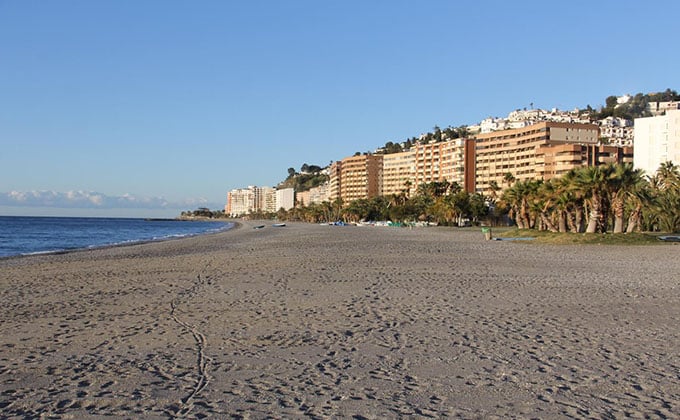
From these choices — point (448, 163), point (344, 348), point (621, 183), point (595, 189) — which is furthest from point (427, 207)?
point (344, 348)

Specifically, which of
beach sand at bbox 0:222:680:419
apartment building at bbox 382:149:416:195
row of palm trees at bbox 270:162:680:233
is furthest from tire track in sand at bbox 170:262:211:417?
apartment building at bbox 382:149:416:195

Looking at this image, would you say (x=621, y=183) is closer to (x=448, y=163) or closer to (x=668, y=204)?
(x=668, y=204)

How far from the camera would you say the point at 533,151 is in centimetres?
12762

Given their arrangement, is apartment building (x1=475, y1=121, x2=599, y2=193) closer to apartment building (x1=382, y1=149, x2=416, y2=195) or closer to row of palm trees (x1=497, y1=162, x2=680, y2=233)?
apartment building (x1=382, y1=149, x2=416, y2=195)

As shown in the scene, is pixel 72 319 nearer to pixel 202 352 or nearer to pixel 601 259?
pixel 202 352

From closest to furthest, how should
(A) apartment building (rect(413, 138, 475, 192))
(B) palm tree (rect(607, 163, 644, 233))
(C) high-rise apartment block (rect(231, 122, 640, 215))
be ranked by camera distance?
(B) palm tree (rect(607, 163, 644, 233)) → (C) high-rise apartment block (rect(231, 122, 640, 215)) → (A) apartment building (rect(413, 138, 475, 192))

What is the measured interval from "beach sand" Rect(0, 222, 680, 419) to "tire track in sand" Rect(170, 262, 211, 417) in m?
0.03

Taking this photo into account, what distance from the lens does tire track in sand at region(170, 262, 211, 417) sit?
20.7 feet

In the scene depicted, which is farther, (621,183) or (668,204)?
(668,204)

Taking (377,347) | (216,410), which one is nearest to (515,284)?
(377,347)

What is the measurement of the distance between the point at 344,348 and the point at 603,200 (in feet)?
Answer: 128

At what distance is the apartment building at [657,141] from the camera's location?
70812 millimetres

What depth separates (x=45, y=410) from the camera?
242 inches

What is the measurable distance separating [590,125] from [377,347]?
13601 centimetres
